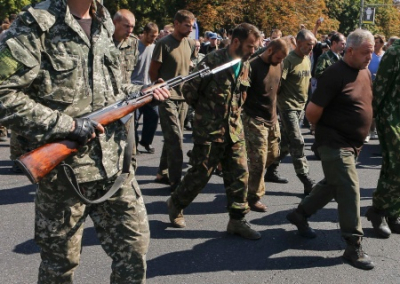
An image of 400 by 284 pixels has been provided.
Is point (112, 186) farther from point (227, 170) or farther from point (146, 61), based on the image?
point (146, 61)

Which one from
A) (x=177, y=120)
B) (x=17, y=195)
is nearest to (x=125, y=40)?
(x=177, y=120)

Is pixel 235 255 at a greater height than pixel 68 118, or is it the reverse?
pixel 68 118

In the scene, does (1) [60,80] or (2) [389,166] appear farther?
(2) [389,166]

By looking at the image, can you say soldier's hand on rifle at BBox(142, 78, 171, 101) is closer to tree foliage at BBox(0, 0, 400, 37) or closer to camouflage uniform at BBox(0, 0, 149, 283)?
camouflage uniform at BBox(0, 0, 149, 283)

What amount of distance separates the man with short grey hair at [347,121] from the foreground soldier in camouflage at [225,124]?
678 mm

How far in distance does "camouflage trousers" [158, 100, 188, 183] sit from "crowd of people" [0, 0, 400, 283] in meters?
0.01

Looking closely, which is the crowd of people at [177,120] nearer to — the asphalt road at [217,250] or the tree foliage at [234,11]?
the asphalt road at [217,250]

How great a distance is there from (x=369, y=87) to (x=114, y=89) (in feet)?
7.79

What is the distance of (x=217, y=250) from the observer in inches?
181

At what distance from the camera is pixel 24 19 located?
2490mm

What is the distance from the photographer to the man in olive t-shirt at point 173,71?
602cm

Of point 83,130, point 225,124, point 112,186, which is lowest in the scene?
point 225,124

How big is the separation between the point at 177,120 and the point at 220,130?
156cm

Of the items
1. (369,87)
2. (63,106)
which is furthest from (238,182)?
(63,106)
